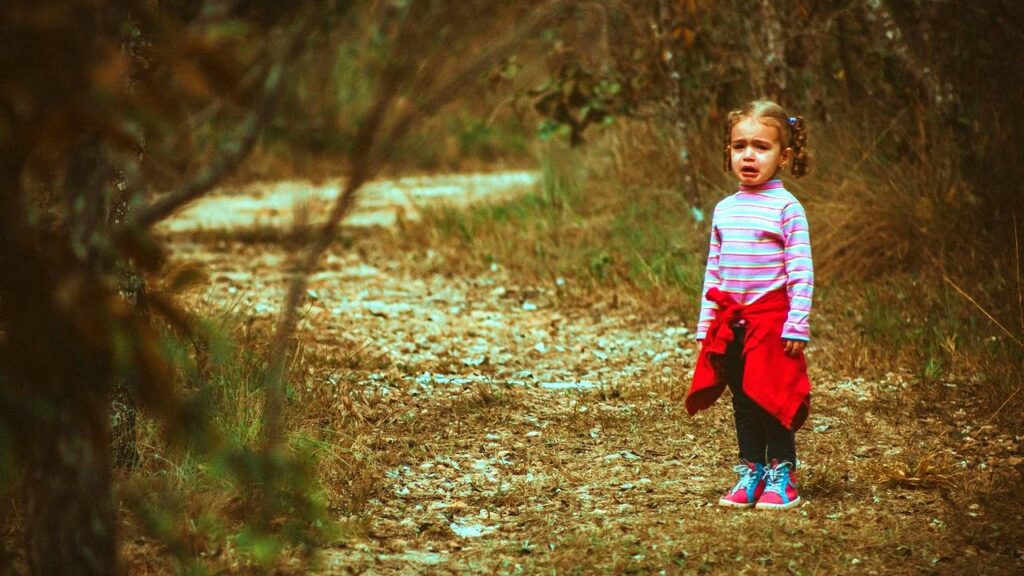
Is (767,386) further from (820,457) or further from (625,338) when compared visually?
(625,338)

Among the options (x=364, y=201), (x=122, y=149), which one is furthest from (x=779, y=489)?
(x=364, y=201)

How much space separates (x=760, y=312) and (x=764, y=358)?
152mm

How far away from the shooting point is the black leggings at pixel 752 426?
379 cm

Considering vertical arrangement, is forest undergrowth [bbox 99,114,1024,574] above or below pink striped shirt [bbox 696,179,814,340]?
below

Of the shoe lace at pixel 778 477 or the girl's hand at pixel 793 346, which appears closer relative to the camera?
the girl's hand at pixel 793 346

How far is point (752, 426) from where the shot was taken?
3.84 metres

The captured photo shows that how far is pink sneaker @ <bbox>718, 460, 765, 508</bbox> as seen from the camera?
3.82 metres

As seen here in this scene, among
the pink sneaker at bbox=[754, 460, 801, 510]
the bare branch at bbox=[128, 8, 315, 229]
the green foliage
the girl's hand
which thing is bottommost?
the pink sneaker at bbox=[754, 460, 801, 510]

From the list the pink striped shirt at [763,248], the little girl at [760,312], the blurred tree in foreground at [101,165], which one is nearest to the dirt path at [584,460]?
the little girl at [760,312]

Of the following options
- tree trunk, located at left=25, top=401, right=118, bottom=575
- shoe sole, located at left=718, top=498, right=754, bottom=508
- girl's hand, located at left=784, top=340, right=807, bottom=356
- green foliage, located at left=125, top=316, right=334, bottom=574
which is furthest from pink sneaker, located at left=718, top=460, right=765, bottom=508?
tree trunk, located at left=25, top=401, right=118, bottom=575

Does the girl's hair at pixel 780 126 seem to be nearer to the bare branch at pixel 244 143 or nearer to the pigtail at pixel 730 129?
the pigtail at pixel 730 129

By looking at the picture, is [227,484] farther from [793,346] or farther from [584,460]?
[793,346]

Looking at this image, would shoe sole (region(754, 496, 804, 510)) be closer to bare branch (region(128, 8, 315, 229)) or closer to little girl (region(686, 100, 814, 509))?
little girl (region(686, 100, 814, 509))

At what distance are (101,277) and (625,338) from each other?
4.39 metres
